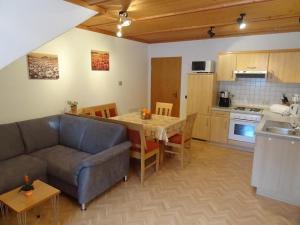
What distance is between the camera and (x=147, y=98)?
6.06m

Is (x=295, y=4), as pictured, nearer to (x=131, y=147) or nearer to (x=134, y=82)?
(x=131, y=147)

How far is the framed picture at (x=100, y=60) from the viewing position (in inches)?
169

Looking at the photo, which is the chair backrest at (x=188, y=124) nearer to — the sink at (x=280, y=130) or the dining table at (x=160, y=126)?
the dining table at (x=160, y=126)

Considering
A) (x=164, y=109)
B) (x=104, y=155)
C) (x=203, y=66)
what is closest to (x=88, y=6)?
(x=104, y=155)

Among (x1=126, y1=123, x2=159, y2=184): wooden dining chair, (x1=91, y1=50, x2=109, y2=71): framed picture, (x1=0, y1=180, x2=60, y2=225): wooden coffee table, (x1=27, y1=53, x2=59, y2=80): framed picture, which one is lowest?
(x1=0, y1=180, x2=60, y2=225): wooden coffee table

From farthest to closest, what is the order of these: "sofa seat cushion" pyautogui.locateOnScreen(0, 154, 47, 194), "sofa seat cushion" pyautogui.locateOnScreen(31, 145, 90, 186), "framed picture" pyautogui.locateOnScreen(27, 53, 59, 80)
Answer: "framed picture" pyautogui.locateOnScreen(27, 53, 59, 80)
"sofa seat cushion" pyautogui.locateOnScreen(31, 145, 90, 186)
"sofa seat cushion" pyautogui.locateOnScreen(0, 154, 47, 194)

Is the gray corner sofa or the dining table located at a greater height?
the dining table

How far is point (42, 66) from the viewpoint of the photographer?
3447mm

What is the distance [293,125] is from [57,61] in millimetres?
3760

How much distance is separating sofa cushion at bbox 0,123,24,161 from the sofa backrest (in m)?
0.64

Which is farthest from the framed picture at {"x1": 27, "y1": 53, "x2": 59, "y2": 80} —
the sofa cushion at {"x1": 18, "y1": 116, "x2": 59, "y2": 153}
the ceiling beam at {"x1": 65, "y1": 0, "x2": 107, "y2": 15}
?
the ceiling beam at {"x1": 65, "y1": 0, "x2": 107, "y2": 15}

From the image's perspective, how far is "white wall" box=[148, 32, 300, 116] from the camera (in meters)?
4.19

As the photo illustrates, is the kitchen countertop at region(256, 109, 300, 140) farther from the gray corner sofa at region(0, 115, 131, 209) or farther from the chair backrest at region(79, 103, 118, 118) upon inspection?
the chair backrest at region(79, 103, 118, 118)

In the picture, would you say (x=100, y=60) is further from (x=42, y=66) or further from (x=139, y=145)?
(x=139, y=145)
